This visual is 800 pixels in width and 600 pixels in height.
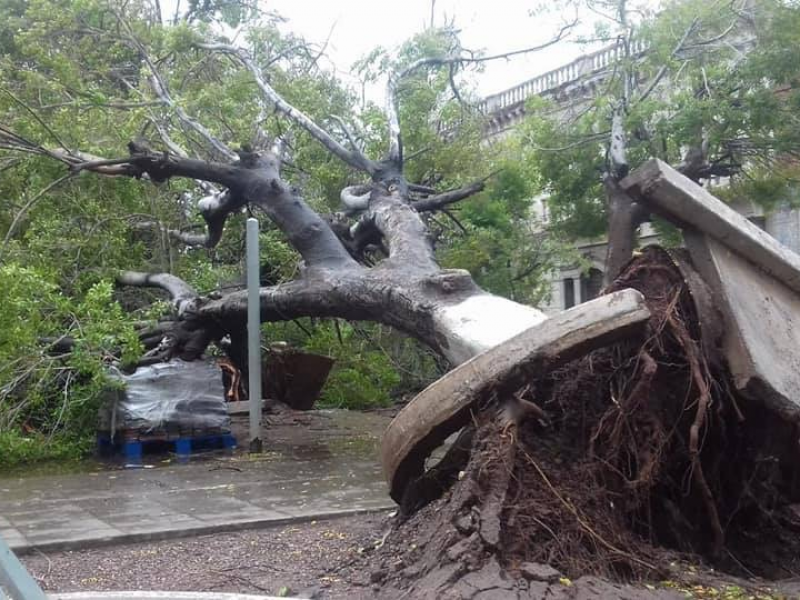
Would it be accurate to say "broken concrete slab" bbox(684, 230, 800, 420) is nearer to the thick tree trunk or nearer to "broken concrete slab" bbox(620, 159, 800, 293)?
"broken concrete slab" bbox(620, 159, 800, 293)

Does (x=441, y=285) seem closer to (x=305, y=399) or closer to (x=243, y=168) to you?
(x=243, y=168)

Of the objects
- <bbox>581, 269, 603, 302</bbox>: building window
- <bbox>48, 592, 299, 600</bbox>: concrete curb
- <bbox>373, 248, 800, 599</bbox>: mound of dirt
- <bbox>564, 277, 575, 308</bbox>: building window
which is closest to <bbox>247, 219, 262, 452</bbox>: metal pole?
<bbox>373, 248, 800, 599</bbox>: mound of dirt

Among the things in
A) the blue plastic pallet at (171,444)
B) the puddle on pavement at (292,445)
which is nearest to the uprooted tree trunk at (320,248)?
the blue plastic pallet at (171,444)

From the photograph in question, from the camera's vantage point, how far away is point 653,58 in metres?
13.7

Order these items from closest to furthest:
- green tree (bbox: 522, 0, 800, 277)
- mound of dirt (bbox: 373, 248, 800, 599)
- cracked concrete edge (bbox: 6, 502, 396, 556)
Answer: mound of dirt (bbox: 373, 248, 800, 599)
cracked concrete edge (bbox: 6, 502, 396, 556)
green tree (bbox: 522, 0, 800, 277)

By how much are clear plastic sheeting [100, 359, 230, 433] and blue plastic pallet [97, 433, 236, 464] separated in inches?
4.5

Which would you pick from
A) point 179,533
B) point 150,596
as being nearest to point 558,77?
point 179,533

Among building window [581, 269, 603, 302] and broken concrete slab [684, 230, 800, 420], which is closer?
broken concrete slab [684, 230, 800, 420]

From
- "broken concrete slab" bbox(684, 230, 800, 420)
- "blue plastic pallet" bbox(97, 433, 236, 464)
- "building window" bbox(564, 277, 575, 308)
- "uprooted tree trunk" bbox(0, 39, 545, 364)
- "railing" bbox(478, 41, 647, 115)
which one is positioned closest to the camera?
"broken concrete slab" bbox(684, 230, 800, 420)

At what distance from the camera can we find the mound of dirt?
384cm

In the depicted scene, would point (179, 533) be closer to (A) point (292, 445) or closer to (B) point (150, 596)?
(B) point (150, 596)

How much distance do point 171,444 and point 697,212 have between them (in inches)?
239

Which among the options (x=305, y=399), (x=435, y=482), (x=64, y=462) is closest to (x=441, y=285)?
(x=435, y=482)

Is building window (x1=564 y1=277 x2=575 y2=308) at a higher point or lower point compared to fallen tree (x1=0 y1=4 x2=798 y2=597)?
higher
